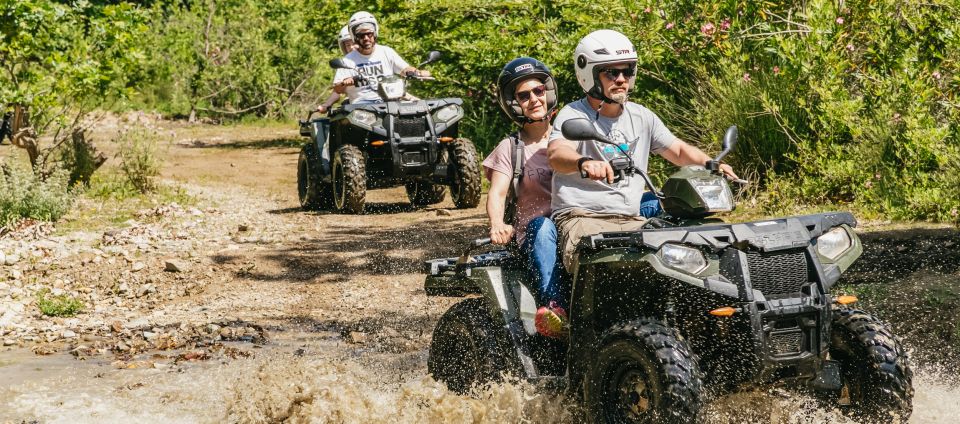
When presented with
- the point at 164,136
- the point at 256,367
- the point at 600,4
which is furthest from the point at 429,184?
the point at 164,136

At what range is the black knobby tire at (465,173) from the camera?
11922 mm

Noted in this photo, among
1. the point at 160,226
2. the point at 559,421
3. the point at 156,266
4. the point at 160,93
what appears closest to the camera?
the point at 559,421

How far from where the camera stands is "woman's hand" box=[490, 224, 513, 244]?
5027mm

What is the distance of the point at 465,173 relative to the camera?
469 inches

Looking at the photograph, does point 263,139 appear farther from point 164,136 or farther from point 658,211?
point 658,211

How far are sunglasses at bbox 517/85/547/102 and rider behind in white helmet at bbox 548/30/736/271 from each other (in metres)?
0.26

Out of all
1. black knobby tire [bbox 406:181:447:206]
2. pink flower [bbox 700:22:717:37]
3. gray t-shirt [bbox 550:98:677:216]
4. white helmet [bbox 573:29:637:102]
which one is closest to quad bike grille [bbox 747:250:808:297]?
gray t-shirt [bbox 550:98:677:216]

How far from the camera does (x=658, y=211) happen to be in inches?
208

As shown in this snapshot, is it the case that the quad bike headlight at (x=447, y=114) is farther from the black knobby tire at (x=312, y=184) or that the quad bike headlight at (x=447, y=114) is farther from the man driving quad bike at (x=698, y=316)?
the man driving quad bike at (x=698, y=316)

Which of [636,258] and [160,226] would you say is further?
[160,226]

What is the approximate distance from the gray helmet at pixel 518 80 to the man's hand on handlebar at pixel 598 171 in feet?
3.01

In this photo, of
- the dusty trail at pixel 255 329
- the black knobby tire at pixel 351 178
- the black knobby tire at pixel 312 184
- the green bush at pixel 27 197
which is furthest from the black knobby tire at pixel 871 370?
the black knobby tire at pixel 312 184

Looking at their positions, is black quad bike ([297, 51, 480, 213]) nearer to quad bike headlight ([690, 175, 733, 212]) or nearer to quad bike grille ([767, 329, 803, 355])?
quad bike headlight ([690, 175, 733, 212])

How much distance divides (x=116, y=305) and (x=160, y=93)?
19.2 meters
